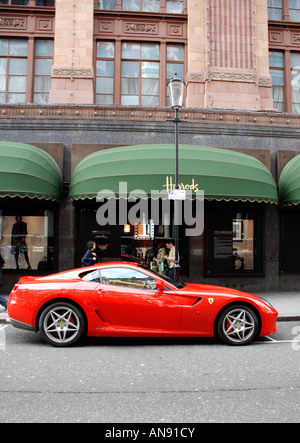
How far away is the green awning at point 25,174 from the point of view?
9.92 meters

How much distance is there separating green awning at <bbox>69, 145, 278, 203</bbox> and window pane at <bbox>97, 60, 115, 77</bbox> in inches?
166

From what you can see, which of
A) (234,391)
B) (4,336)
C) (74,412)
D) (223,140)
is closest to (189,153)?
(223,140)

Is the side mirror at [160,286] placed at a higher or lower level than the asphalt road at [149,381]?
higher

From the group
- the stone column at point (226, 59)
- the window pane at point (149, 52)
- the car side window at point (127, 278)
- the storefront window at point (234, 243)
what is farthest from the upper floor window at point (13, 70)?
the car side window at point (127, 278)

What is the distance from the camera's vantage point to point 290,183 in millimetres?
11430

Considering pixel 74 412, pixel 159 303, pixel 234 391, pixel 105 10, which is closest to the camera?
pixel 74 412

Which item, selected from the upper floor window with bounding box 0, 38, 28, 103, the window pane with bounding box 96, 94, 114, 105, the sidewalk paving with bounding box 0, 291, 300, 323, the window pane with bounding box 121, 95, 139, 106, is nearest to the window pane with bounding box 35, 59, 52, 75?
the upper floor window with bounding box 0, 38, 28, 103

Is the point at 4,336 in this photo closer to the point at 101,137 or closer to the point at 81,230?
the point at 81,230

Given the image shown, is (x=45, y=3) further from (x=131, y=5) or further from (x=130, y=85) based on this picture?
(x=130, y=85)

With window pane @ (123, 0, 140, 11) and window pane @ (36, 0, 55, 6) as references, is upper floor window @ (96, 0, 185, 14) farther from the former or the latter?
window pane @ (36, 0, 55, 6)

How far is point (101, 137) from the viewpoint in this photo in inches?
484

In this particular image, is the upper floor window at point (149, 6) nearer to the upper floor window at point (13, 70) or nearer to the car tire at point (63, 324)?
the upper floor window at point (13, 70)

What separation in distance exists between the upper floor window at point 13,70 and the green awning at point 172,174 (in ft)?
15.5

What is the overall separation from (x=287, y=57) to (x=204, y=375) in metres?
13.3
